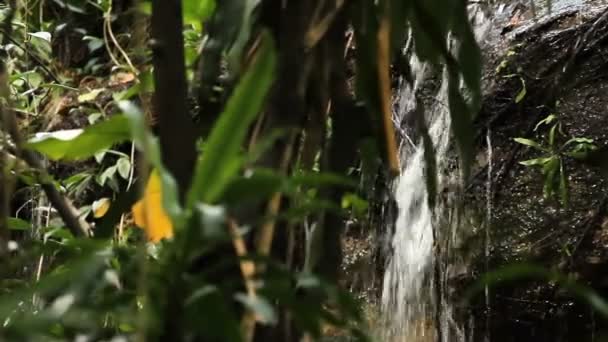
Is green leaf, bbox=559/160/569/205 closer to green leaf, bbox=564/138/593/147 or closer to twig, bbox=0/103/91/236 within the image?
green leaf, bbox=564/138/593/147

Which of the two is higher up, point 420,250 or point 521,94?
point 521,94

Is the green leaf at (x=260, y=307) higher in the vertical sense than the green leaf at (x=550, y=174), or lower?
lower

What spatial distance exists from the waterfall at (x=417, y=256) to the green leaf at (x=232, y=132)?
5.18 feet

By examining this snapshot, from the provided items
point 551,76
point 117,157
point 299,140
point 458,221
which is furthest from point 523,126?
point 299,140

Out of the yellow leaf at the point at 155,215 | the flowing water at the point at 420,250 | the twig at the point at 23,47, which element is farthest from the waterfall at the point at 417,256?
the yellow leaf at the point at 155,215

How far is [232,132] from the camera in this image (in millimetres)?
551

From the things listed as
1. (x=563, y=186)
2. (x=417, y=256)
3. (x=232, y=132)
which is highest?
(x=563, y=186)

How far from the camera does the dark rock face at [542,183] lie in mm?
2037

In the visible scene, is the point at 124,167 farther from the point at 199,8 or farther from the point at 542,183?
the point at 199,8

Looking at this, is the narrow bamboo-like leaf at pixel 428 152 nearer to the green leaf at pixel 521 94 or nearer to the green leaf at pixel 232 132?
the green leaf at pixel 232 132

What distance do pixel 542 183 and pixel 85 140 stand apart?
5.46ft

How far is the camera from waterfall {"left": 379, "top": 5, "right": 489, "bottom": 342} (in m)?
2.14

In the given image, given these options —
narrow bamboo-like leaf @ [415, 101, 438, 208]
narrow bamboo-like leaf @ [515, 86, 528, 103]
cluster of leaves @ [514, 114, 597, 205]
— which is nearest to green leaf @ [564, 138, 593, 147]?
cluster of leaves @ [514, 114, 597, 205]

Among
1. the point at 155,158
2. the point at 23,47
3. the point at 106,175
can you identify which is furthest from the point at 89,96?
the point at 155,158
